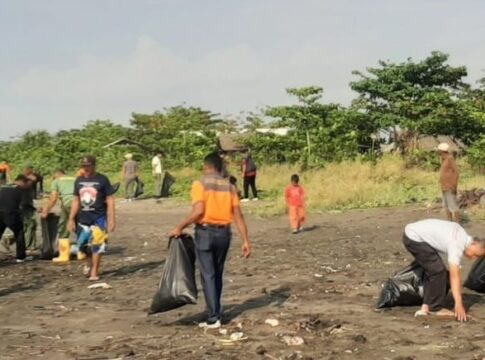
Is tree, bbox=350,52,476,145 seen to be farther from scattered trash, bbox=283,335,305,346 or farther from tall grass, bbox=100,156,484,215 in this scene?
scattered trash, bbox=283,335,305,346

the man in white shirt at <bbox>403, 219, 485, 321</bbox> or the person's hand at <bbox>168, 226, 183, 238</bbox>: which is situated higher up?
the person's hand at <bbox>168, 226, 183, 238</bbox>

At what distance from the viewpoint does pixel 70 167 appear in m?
44.2

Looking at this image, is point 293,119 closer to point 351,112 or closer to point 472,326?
point 351,112

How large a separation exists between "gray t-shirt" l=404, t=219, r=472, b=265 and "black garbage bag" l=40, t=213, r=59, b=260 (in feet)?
23.2

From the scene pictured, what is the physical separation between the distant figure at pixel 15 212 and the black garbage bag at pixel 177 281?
570cm

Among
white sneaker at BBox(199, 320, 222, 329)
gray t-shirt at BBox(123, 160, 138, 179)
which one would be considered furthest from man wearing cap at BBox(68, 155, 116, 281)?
gray t-shirt at BBox(123, 160, 138, 179)

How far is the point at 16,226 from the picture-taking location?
1285cm

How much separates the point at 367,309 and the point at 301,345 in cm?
173

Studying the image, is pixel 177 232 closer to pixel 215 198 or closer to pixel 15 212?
pixel 215 198

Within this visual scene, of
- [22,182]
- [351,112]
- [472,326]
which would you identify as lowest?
[472,326]

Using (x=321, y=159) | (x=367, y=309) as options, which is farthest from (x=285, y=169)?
(x=367, y=309)

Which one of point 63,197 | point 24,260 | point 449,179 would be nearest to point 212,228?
point 63,197

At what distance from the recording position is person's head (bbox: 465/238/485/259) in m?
7.18

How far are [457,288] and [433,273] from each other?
0.46m
